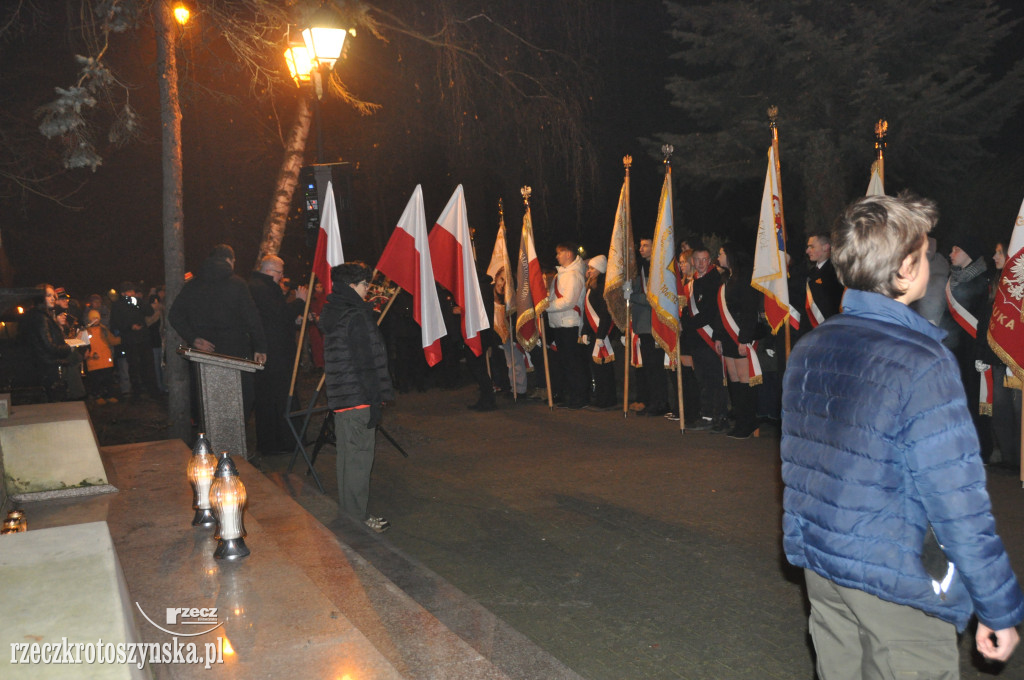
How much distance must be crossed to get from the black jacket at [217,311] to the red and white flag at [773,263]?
5353 mm

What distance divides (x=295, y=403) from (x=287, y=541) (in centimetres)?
483

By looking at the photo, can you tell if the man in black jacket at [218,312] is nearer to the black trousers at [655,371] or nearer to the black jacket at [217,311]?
the black jacket at [217,311]

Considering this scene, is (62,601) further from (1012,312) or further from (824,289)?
(824,289)

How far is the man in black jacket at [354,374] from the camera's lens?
22.3 feet

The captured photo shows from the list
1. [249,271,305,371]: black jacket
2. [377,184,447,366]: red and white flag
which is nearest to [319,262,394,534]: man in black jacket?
[377,184,447,366]: red and white flag

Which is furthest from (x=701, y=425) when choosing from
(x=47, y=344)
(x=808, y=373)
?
(x=47, y=344)

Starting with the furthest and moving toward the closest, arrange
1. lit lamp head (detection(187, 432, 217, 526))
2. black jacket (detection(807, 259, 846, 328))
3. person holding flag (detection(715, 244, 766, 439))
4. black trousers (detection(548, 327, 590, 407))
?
1. black trousers (detection(548, 327, 590, 407))
2. person holding flag (detection(715, 244, 766, 439))
3. black jacket (detection(807, 259, 846, 328))
4. lit lamp head (detection(187, 432, 217, 526))

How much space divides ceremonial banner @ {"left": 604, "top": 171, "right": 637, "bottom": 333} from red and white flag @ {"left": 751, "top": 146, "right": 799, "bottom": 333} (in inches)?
89.9

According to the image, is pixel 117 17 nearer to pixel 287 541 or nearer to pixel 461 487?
pixel 461 487

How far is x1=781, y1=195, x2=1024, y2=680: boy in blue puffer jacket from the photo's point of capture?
2.34 metres

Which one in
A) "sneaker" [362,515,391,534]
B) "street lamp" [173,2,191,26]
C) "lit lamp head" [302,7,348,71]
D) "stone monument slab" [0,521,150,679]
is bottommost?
"sneaker" [362,515,391,534]

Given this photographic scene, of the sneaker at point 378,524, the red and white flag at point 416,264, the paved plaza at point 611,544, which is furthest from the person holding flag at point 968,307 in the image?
the sneaker at point 378,524

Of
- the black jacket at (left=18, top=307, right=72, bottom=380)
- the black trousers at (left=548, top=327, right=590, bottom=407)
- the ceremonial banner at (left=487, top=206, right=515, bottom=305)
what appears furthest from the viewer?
the ceremonial banner at (left=487, top=206, right=515, bottom=305)

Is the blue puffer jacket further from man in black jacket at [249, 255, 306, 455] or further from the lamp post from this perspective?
Answer: the lamp post
